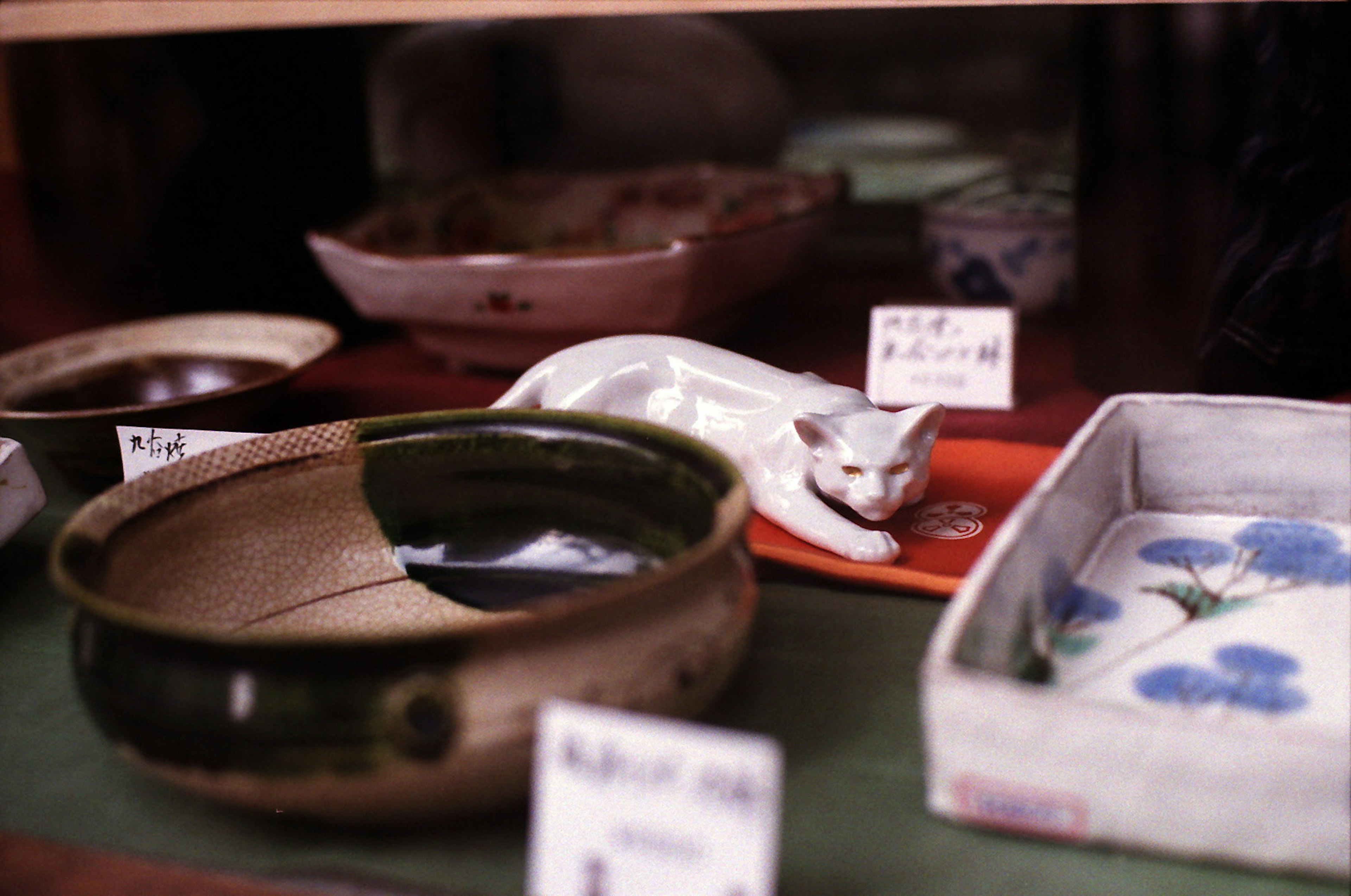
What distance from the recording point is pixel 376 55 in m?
1.02

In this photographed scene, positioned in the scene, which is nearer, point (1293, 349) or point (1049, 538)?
point (1049, 538)

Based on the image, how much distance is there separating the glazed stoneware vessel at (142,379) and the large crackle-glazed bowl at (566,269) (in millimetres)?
63

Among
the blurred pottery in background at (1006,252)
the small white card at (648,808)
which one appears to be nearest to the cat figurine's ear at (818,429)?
the small white card at (648,808)

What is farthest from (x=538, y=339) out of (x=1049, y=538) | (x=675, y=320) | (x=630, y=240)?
(x=1049, y=538)

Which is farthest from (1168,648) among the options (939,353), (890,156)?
(890,156)

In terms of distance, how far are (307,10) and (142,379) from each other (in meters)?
0.27

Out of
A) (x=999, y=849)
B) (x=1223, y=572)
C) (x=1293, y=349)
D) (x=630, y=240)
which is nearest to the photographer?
(x=999, y=849)

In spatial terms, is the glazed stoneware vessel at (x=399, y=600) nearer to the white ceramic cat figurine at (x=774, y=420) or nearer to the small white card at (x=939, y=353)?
the white ceramic cat figurine at (x=774, y=420)

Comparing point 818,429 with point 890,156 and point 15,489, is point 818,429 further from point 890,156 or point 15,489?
point 890,156

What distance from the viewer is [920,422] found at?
0.51m

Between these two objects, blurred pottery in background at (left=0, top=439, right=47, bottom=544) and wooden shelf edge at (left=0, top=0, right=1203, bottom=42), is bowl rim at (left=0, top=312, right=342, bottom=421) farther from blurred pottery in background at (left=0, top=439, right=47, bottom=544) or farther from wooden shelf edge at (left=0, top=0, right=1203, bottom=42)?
wooden shelf edge at (left=0, top=0, right=1203, bottom=42)

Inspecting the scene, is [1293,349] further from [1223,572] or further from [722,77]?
[722,77]

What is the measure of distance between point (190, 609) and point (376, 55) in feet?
2.39

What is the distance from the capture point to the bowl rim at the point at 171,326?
563 mm
